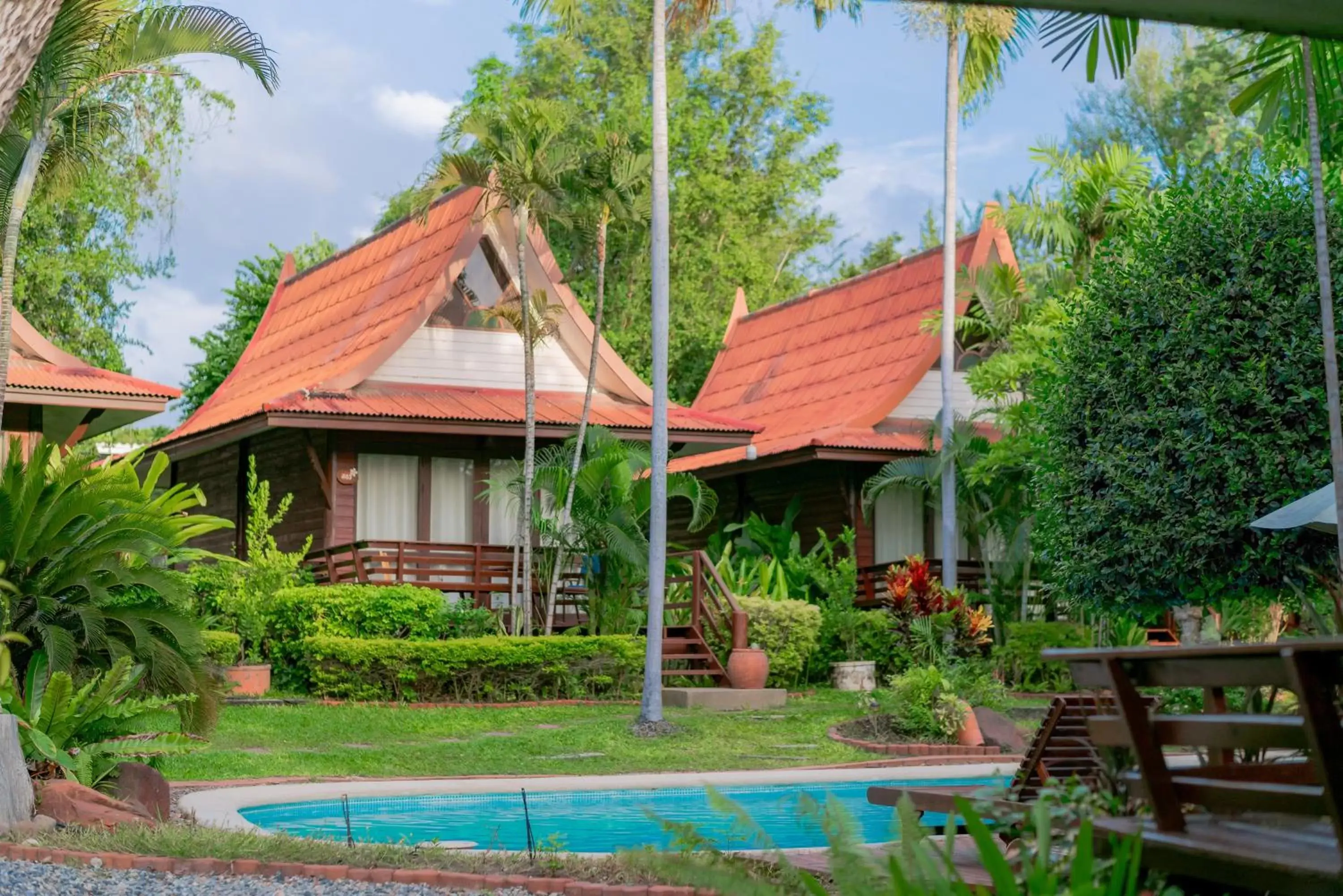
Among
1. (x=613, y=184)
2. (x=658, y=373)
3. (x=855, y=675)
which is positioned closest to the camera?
(x=658, y=373)

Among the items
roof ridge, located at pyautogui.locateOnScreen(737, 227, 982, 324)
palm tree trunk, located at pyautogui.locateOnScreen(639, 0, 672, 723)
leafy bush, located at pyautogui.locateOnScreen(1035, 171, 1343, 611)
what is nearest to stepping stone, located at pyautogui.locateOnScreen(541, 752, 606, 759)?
palm tree trunk, located at pyautogui.locateOnScreen(639, 0, 672, 723)

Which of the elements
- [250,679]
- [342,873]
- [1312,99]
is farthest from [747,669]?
[342,873]

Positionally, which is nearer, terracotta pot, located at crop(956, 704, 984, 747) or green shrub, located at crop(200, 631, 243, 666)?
terracotta pot, located at crop(956, 704, 984, 747)

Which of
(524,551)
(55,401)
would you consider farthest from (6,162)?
(524,551)

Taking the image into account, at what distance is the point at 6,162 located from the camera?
14273 millimetres

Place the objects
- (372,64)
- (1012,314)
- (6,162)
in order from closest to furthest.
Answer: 1. (6,162)
2. (1012,314)
3. (372,64)

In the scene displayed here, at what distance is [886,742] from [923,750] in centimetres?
55

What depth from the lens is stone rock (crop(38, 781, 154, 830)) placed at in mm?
7953

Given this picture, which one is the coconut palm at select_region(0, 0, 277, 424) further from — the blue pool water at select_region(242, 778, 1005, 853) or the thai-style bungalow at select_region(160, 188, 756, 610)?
the thai-style bungalow at select_region(160, 188, 756, 610)

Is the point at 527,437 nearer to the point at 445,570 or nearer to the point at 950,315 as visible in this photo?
the point at 445,570

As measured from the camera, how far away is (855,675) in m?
20.5

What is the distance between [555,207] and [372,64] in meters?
69.5

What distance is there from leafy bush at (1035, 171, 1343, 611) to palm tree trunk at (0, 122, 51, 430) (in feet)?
35.8

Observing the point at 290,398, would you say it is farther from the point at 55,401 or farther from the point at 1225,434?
the point at 1225,434
